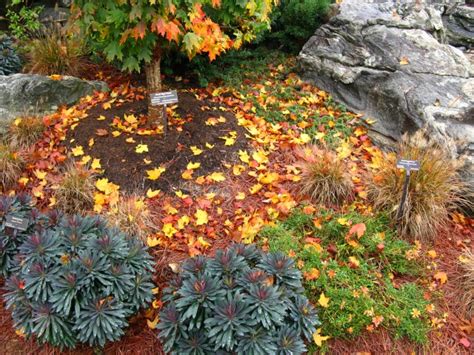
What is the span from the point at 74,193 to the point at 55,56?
8.36ft

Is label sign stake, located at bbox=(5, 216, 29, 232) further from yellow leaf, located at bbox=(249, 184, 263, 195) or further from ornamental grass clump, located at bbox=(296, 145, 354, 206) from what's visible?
ornamental grass clump, located at bbox=(296, 145, 354, 206)

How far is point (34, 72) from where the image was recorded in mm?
5328

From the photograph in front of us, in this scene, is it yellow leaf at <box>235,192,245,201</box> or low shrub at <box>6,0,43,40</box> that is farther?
low shrub at <box>6,0,43,40</box>

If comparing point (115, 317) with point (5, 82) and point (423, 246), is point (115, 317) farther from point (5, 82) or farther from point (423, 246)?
point (5, 82)

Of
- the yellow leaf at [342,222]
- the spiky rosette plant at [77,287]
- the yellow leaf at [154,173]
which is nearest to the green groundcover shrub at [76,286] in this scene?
the spiky rosette plant at [77,287]

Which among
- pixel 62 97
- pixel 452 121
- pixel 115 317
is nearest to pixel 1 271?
pixel 115 317

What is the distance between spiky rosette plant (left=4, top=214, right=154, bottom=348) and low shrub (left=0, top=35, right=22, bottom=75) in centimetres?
347

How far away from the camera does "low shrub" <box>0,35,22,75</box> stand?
5.32 meters

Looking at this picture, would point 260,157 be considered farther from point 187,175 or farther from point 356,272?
point 356,272

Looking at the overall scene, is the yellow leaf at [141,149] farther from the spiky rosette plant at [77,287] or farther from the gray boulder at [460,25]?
the gray boulder at [460,25]

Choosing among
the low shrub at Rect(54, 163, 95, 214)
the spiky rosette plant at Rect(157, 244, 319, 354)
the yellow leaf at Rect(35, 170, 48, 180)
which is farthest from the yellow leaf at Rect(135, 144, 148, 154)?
the spiky rosette plant at Rect(157, 244, 319, 354)

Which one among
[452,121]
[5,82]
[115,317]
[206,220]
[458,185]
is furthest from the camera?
[5,82]

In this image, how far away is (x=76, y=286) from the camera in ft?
8.31

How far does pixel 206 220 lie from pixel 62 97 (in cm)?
267
